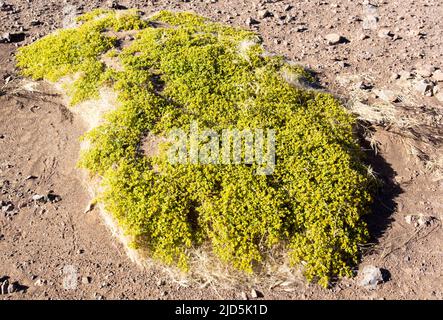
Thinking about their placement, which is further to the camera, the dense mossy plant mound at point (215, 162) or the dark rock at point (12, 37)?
the dark rock at point (12, 37)

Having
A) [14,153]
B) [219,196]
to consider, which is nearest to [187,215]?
[219,196]

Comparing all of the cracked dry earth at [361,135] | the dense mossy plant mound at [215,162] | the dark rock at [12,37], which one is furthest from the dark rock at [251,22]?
the dark rock at [12,37]

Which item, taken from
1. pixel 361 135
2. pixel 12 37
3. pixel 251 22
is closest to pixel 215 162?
pixel 361 135

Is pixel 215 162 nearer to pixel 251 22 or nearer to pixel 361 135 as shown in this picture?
pixel 361 135

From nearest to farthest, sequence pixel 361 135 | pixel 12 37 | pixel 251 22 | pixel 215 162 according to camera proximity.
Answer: pixel 215 162 < pixel 361 135 < pixel 12 37 < pixel 251 22

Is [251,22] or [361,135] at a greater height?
[251,22]

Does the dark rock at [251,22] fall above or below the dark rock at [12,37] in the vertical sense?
below

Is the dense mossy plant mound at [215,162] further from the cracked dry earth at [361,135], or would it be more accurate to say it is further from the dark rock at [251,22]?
the dark rock at [251,22]
